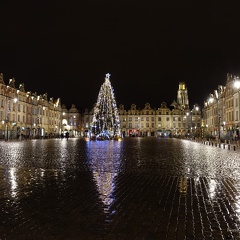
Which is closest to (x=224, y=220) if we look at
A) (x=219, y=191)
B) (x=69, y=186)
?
(x=219, y=191)

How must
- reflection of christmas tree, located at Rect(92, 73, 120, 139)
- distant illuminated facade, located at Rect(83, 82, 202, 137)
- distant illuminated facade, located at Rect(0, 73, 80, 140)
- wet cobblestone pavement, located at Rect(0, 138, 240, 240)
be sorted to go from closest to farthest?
wet cobblestone pavement, located at Rect(0, 138, 240, 240)
reflection of christmas tree, located at Rect(92, 73, 120, 139)
distant illuminated facade, located at Rect(0, 73, 80, 140)
distant illuminated facade, located at Rect(83, 82, 202, 137)

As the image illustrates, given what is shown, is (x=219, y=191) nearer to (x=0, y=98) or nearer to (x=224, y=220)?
(x=224, y=220)

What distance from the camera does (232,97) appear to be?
7394cm

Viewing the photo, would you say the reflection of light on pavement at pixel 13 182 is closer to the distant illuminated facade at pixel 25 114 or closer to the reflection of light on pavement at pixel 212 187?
the reflection of light on pavement at pixel 212 187

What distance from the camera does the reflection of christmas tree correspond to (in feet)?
246

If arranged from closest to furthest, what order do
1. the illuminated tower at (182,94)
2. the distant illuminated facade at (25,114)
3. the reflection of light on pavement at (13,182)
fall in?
the reflection of light on pavement at (13,182), the distant illuminated facade at (25,114), the illuminated tower at (182,94)

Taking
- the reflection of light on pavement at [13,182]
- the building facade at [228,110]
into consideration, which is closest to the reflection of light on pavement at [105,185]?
the reflection of light on pavement at [13,182]

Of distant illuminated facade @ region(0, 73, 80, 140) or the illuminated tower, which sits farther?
the illuminated tower

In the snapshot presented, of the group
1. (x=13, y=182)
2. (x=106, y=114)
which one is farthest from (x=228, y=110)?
(x=13, y=182)

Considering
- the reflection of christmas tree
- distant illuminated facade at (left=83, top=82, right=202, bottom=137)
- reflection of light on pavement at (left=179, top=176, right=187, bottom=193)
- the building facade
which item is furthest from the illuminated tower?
reflection of light on pavement at (left=179, top=176, right=187, bottom=193)

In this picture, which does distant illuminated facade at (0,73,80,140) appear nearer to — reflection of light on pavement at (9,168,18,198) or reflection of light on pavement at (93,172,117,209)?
reflection of light on pavement at (9,168,18,198)

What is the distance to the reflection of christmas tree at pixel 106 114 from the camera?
246 ft

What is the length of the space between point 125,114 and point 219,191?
14040cm

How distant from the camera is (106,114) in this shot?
76.8 meters
